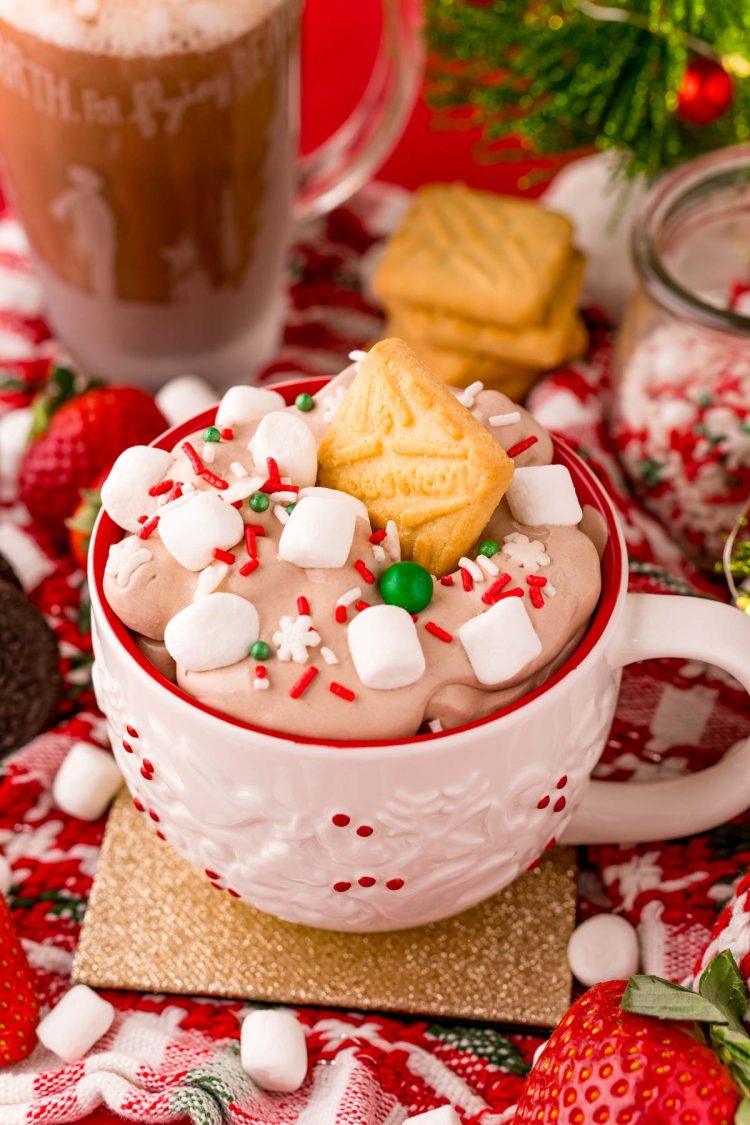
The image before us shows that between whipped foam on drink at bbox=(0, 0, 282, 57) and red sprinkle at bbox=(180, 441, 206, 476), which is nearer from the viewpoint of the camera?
red sprinkle at bbox=(180, 441, 206, 476)

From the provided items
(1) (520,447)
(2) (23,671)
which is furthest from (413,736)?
(2) (23,671)

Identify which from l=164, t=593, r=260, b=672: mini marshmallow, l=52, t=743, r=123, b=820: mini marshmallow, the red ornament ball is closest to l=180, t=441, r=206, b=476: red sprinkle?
l=164, t=593, r=260, b=672: mini marshmallow

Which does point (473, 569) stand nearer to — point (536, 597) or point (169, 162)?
point (536, 597)

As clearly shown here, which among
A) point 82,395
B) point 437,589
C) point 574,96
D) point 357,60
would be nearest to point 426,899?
point 437,589

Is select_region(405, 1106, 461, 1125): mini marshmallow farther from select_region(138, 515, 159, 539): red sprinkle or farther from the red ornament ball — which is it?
the red ornament ball

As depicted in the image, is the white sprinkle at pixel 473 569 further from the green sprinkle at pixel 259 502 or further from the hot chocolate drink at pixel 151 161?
the hot chocolate drink at pixel 151 161

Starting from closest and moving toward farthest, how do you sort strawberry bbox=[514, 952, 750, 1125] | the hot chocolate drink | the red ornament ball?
strawberry bbox=[514, 952, 750, 1125], the hot chocolate drink, the red ornament ball

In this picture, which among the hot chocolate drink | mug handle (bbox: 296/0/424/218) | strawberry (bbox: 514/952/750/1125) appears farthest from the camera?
mug handle (bbox: 296/0/424/218)

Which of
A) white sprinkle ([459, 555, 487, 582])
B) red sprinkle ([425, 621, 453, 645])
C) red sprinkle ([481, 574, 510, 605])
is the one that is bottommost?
A: red sprinkle ([425, 621, 453, 645])
